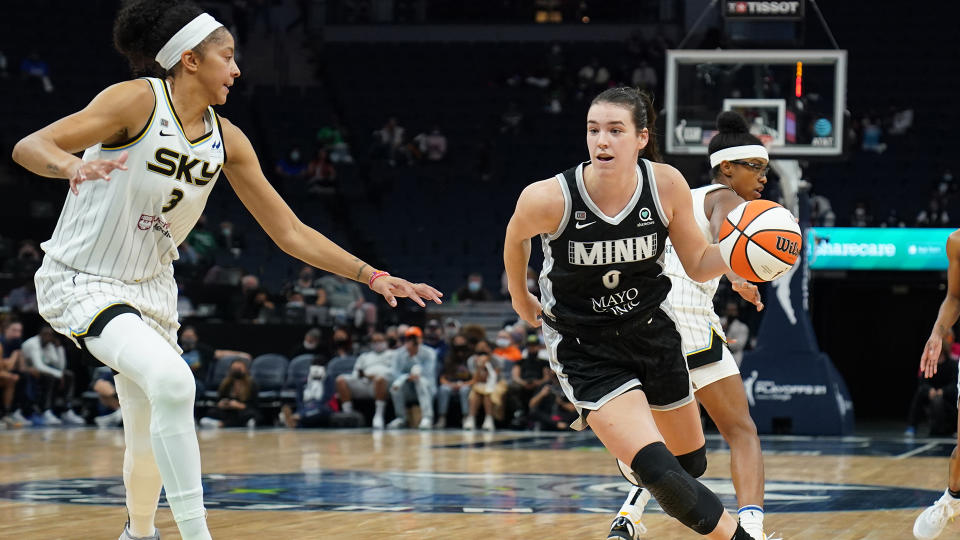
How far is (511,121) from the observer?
24.5 meters

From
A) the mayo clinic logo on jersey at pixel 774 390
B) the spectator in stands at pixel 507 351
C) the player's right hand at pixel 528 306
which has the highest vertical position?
the player's right hand at pixel 528 306

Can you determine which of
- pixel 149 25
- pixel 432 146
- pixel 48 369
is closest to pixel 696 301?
pixel 149 25

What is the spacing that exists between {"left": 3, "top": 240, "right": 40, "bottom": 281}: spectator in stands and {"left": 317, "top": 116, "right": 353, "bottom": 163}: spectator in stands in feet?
20.5

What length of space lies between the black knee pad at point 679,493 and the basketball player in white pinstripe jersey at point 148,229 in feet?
3.19

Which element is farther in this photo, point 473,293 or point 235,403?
point 473,293

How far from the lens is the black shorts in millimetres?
4652

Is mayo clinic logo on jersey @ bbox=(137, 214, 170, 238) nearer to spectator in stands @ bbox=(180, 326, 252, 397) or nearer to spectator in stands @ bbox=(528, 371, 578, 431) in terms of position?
spectator in stands @ bbox=(528, 371, 578, 431)

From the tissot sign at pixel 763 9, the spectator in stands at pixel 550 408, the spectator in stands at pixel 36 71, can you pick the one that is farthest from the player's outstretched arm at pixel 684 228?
the spectator in stands at pixel 36 71

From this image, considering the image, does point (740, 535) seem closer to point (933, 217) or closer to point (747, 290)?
point (747, 290)

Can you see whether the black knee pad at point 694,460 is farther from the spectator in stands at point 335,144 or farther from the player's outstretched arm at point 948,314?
the spectator in stands at point 335,144

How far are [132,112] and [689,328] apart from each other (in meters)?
2.58

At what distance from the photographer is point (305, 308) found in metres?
17.8

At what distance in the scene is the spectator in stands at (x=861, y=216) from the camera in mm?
18766

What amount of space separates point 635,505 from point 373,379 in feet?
35.0
